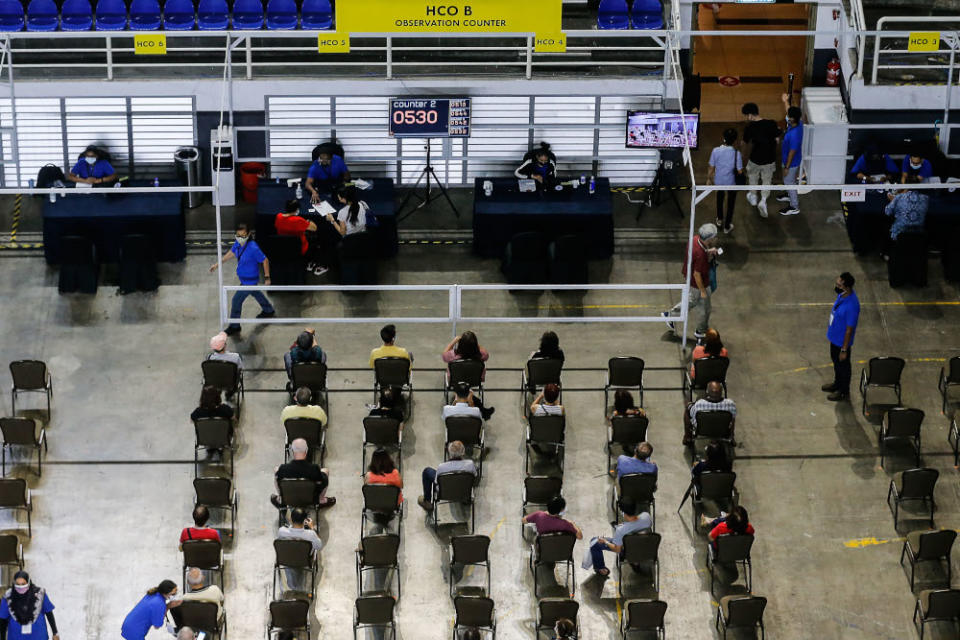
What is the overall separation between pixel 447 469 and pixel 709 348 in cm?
370

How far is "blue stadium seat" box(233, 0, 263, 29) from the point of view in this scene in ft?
85.0

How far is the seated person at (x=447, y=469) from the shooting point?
64.0 ft

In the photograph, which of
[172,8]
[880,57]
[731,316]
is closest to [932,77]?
[880,57]

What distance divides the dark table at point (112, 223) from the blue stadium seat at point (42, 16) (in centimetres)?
317

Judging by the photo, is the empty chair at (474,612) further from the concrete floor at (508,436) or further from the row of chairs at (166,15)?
the row of chairs at (166,15)

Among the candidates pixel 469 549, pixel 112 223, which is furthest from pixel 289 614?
pixel 112 223

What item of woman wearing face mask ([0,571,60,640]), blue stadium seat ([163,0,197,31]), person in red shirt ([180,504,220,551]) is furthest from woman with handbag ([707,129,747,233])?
woman wearing face mask ([0,571,60,640])

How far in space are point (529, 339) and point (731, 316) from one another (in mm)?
2651

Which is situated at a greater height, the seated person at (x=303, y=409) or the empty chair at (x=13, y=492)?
the seated person at (x=303, y=409)

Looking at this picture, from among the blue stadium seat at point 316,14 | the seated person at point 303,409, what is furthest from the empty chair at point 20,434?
the blue stadium seat at point 316,14

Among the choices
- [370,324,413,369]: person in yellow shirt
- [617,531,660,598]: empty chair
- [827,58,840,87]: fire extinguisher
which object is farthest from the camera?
[827,58,840,87]: fire extinguisher

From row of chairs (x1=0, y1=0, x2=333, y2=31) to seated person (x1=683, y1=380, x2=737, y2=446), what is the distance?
882 centimetres

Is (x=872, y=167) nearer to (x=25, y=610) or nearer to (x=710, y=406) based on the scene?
(x=710, y=406)

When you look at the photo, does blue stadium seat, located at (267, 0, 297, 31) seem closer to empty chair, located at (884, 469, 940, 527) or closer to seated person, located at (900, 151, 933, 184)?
seated person, located at (900, 151, 933, 184)
